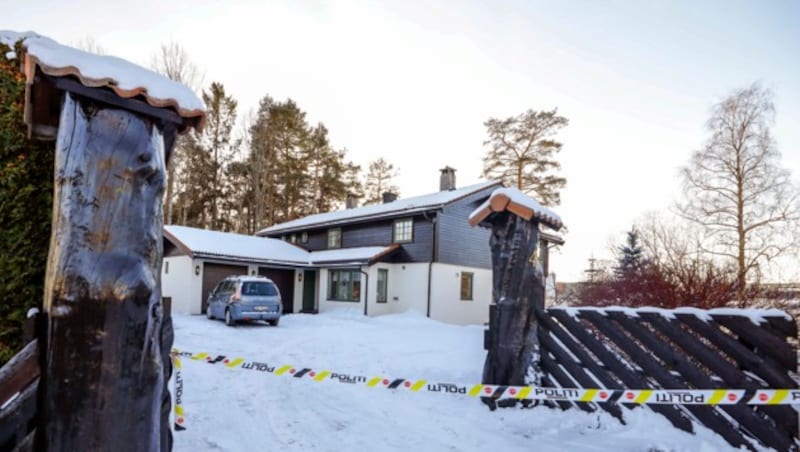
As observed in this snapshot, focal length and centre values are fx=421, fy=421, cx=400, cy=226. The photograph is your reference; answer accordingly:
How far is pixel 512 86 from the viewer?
13.2m

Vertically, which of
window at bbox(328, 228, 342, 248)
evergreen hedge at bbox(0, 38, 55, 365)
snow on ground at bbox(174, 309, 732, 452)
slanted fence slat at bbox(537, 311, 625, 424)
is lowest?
snow on ground at bbox(174, 309, 732, 452)

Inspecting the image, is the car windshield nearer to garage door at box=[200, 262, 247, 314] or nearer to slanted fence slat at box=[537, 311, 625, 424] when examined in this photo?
garage door at box=[200, 262, 247, 314]

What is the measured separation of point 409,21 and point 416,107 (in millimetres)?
5705

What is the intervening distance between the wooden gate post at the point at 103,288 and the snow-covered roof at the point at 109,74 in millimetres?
134

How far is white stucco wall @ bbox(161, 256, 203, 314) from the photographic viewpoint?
67.8ft

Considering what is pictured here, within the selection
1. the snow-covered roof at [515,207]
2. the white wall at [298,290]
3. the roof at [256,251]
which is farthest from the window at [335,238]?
the snow-covered roof at [515,207]

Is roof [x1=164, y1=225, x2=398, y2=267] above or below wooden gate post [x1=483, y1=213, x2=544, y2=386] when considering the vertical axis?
above

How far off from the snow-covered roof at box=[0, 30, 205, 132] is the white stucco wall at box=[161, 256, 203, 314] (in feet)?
67.3

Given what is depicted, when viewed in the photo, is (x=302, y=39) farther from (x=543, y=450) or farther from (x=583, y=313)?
(x=543, y=450)

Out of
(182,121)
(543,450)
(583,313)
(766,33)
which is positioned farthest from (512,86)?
(182,121)

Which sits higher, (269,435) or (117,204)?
(117,204)

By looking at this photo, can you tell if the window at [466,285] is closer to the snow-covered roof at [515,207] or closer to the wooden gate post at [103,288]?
the snow-covered roof at [515,207]

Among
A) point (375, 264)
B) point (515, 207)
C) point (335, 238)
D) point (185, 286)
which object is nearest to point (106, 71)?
point (515, 207)

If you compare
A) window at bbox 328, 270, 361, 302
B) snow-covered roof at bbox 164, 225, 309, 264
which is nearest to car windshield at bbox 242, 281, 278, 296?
snow-covered roof at bbox 164, 225, 309, 264
